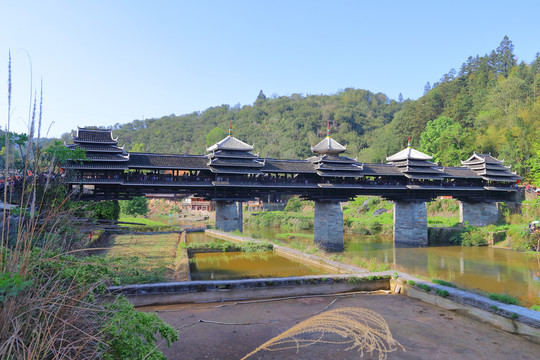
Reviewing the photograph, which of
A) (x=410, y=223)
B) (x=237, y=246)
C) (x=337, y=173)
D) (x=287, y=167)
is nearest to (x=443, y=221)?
(x=410, y=223)

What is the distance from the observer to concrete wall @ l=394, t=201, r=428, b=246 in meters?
31.2

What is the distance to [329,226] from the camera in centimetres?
2847

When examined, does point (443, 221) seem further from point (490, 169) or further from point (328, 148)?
point (328, 148)

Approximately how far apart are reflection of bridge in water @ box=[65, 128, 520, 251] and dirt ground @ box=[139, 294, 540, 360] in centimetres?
1597

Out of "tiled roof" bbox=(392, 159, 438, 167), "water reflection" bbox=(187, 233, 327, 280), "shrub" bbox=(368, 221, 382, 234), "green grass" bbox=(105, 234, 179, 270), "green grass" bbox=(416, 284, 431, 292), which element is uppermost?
"tiled roof" bbox=(392, 159, 438, 167)

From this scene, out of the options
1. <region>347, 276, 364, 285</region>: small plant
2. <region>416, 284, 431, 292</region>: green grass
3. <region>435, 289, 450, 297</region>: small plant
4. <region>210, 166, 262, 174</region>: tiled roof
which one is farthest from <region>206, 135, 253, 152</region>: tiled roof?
<region>435, 289, 450, 297</region>: small plant

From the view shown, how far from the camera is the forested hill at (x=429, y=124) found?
44.7 metres

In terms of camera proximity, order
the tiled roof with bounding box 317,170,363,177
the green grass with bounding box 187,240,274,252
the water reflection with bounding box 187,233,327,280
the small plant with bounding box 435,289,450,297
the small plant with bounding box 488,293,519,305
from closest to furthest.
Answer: the small plant with bounding box 488,293,519,305 < the small plant with bounding box 435,289,450,297 < the water reflection with bounding box 187,233,327,280 < the green grass with bounding box 187,240,274,252 < the tiled roof with bounding box 317,170,363,177

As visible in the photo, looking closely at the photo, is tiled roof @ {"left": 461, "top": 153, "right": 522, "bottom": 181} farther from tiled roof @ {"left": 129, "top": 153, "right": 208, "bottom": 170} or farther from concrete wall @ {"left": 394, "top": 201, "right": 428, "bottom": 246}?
tiled roof @ {"left": 129, "top": 153, "right": 208, "bottom": 170}

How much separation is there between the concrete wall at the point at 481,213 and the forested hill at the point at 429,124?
25.2 feet

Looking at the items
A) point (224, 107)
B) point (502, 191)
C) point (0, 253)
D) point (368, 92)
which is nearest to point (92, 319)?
point (0, 253)

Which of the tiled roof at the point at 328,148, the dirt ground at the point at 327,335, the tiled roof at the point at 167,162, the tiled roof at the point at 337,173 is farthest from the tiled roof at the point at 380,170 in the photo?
the dirt ground at the point at 327,335

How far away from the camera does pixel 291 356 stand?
5562 mm

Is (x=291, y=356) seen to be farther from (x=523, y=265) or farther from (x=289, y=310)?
(x=523, y=265)
